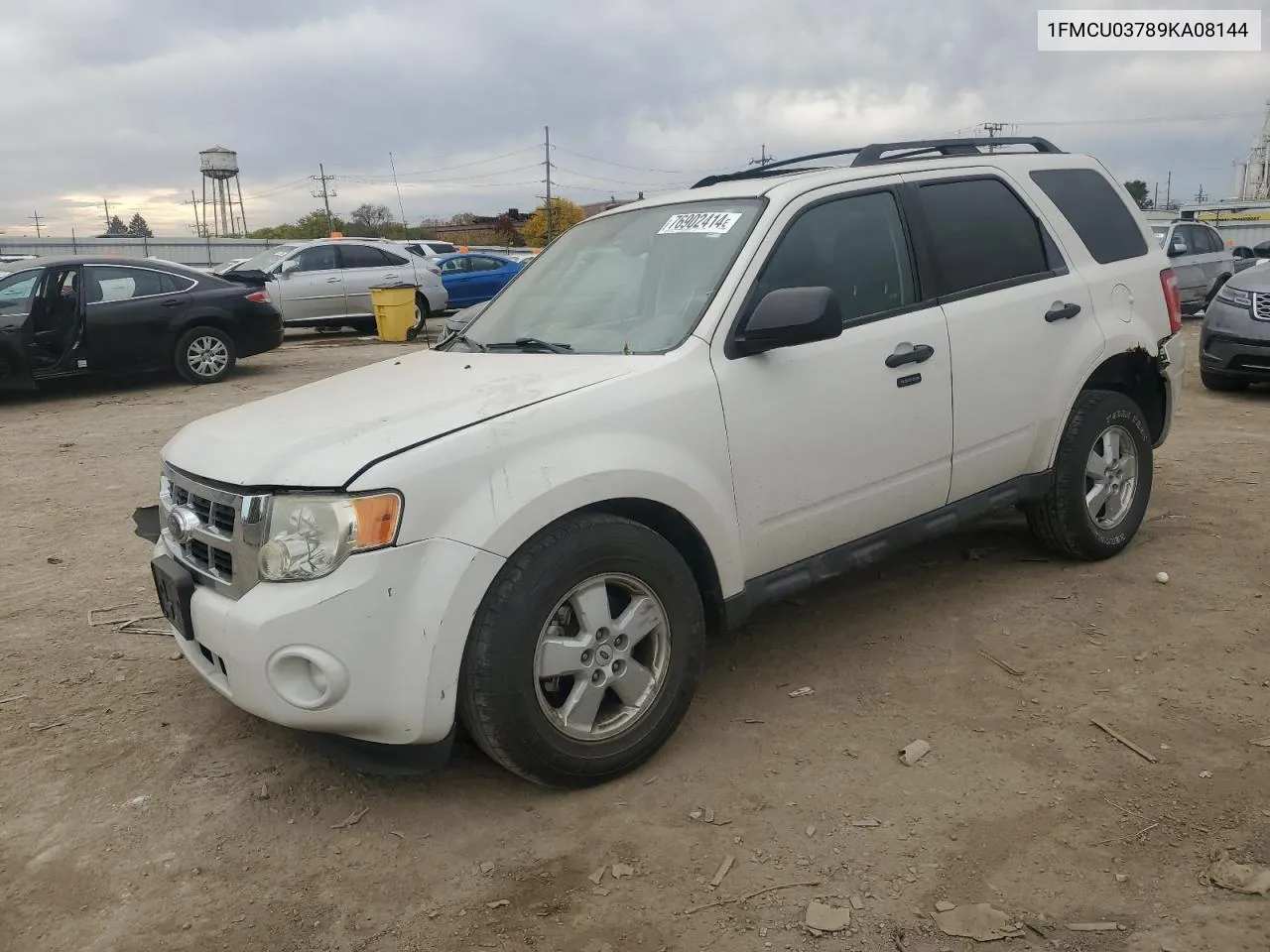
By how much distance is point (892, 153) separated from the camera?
4.55 metres

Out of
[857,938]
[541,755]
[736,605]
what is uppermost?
[736,605]

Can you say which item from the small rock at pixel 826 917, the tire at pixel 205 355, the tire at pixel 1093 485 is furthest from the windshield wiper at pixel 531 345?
the tire at pixel 205 355

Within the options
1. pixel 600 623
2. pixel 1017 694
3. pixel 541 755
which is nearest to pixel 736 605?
pixel 600 623

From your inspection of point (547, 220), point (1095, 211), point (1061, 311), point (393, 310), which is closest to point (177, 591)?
point (1061, 311)

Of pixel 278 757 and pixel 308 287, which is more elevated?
pixel 308 287

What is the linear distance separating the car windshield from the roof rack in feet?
1.92

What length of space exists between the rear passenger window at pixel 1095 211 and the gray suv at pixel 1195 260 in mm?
12069

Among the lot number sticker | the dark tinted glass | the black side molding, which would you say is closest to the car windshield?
the lot number sticker

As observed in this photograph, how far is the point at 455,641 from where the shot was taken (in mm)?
2779

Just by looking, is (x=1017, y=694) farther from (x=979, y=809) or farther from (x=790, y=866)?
(x=790, y=866)

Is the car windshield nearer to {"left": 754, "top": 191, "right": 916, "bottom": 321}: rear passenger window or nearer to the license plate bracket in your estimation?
{"left": 754, "top": 191, "right": 916, "bottom": 321}: rear passenger window

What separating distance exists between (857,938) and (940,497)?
2048 mm

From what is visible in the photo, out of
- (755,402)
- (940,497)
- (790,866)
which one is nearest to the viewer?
(790,866)

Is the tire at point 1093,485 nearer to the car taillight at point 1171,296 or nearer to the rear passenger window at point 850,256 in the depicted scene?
the car taillight at point 1171,296
